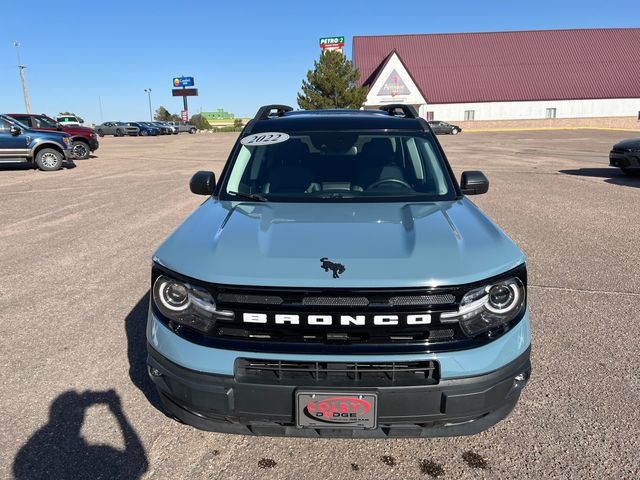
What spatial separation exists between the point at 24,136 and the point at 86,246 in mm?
11177

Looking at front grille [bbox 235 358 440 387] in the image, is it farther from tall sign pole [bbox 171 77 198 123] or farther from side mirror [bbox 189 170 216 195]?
tall sign pole [bbox 171 77 198 123]

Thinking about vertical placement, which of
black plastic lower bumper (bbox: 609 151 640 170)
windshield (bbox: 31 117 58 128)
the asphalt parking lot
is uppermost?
windshield (bbox: 31 117 58 128)

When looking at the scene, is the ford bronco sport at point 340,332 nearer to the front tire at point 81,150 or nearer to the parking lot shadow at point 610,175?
the parking lot shadow at point 610,175

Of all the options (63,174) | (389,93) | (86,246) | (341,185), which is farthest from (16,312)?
(389,93)

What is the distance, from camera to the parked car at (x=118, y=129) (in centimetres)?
5141

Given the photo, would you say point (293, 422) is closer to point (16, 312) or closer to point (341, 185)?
point (341, 185)

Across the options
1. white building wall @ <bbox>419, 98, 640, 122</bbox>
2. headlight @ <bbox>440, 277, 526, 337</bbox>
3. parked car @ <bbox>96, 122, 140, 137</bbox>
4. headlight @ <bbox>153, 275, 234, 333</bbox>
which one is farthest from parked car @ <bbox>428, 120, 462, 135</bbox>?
headlight @ <bbox>153, 275, 234, 333</bbox>

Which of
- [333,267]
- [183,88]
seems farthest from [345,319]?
[183,88]

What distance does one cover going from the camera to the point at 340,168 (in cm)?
360

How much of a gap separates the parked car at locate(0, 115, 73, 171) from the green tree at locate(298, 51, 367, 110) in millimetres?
26671

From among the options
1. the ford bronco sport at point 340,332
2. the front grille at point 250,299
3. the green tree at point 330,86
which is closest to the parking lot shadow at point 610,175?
the ford bronco sport at point 340,332

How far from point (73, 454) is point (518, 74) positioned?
192 feet

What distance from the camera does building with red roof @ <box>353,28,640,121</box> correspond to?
51969 mm

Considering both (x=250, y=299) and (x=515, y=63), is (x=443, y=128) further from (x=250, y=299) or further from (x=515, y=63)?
(x=250, y=299)
